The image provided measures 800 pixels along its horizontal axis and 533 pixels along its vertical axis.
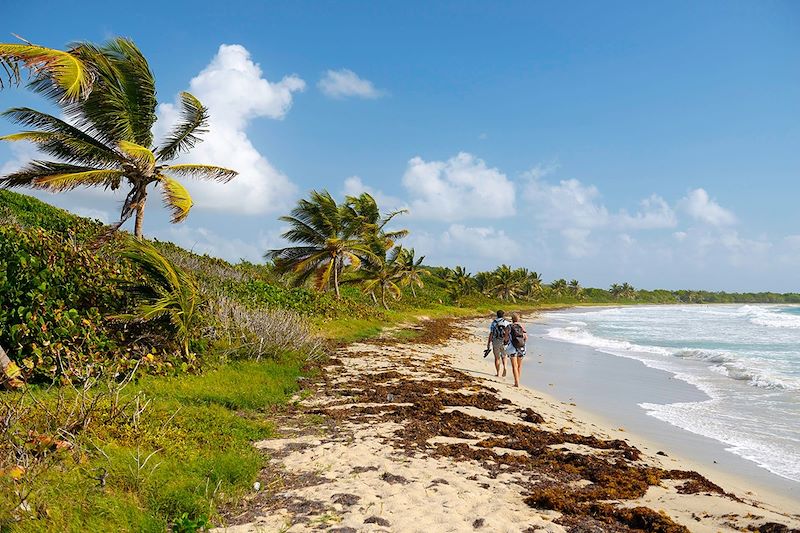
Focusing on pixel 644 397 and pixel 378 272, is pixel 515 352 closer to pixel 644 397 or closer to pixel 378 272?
pixel 644 397

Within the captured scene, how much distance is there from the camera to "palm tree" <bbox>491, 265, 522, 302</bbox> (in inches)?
2986

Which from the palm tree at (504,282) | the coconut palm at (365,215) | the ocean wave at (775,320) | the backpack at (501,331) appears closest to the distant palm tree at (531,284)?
the palm tree at (504,282)

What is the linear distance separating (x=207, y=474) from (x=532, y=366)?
515 inches

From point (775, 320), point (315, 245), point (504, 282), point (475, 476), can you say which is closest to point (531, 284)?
point (504, 282)

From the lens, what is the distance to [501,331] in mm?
13055

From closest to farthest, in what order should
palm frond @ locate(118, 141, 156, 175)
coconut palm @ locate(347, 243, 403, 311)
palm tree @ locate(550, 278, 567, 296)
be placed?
palm frond @ locate(118, 141, 156, 175) < coconut palm @ locate(347, 243, 403, 311) < palm tree @ locate(550, 278, 567, 296)

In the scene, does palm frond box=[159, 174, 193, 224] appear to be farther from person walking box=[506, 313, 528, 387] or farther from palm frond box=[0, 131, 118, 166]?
person walking box=[506, 313, 528, 387]

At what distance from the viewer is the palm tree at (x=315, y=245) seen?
2672cm

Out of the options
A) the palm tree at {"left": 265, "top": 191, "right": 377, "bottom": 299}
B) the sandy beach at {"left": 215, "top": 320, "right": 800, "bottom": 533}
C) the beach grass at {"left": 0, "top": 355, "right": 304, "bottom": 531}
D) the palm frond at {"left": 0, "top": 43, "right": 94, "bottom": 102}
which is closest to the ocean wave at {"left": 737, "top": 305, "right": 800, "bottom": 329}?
the palm tree at {"left": 265, "top": 191, "right": 377, "bottom": 299}

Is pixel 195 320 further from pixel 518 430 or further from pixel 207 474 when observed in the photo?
pixel 518 430

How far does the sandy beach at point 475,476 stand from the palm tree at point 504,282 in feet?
219

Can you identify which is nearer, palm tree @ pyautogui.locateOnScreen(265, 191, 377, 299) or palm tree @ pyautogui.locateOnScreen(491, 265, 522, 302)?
palm tree @ pyautogui.locateOnScreen(265, 191, 377, 299)

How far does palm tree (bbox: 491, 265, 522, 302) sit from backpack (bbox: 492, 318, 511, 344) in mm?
62447

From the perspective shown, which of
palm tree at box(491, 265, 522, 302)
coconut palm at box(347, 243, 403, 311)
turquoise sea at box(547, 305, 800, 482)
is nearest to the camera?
turquoise sea at box(547, 305, 800, 482)
